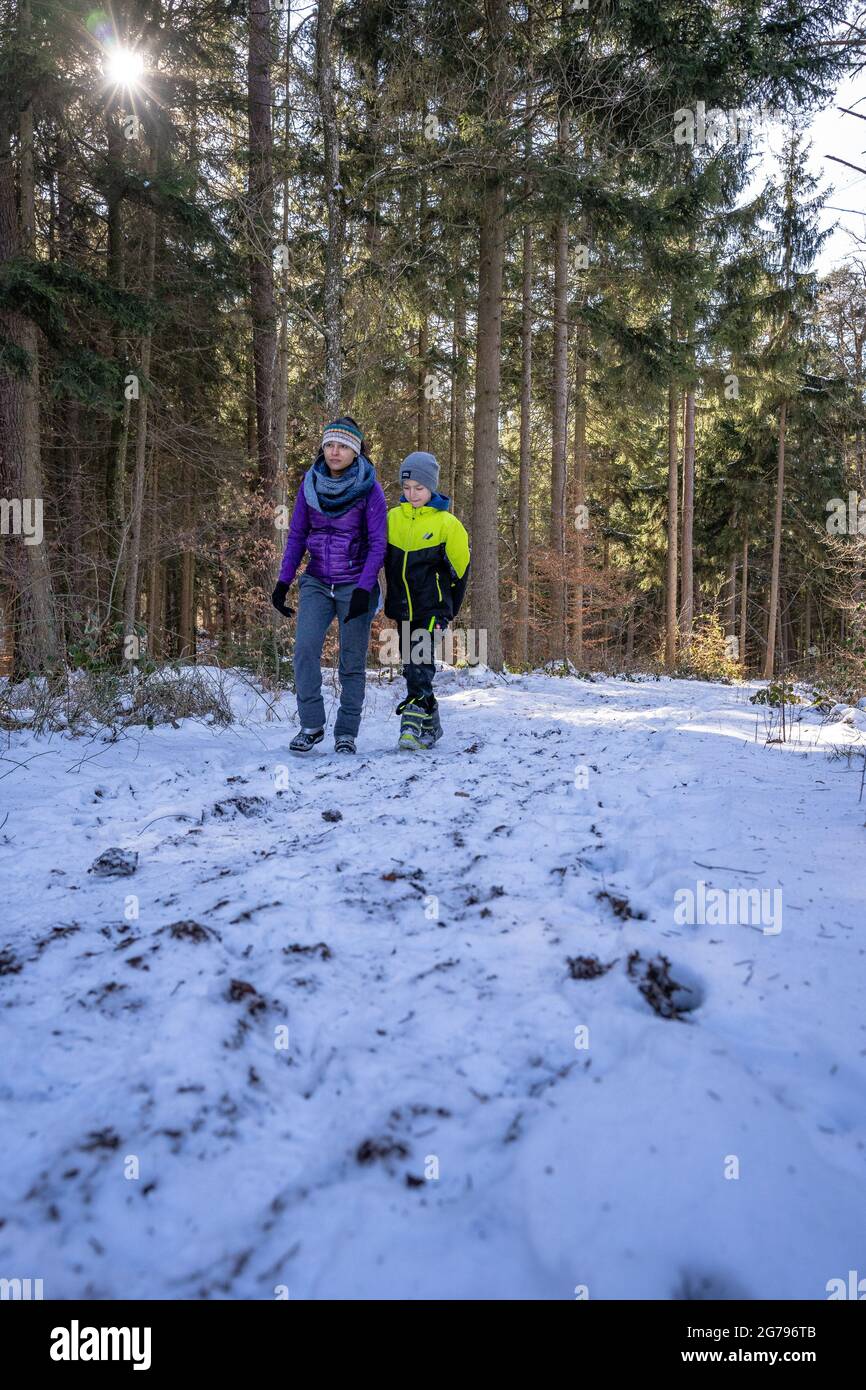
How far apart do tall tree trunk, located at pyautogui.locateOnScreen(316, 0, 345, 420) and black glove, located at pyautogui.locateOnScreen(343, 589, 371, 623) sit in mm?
4511

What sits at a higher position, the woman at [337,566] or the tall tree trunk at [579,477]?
the tall tree trunk at [579,477]

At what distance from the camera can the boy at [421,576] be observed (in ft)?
15.7

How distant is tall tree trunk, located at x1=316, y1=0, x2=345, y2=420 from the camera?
7926 millimetres

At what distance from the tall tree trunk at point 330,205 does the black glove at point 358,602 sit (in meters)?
4.51

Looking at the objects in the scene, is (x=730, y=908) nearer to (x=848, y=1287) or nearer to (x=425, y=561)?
(x=848, y=1287)

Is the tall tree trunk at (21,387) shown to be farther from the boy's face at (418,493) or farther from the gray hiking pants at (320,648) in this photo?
the boy's face at (418,493)

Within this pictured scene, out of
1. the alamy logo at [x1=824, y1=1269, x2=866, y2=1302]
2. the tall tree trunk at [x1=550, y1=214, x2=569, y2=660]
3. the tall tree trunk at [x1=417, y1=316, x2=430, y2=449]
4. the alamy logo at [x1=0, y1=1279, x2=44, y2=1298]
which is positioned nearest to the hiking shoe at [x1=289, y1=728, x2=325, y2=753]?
the alamy logo at [x1=0, y1=1279, x2=44, y2=1298]

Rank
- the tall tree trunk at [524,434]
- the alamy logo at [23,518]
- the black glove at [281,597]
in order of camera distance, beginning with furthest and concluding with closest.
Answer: the tall tree trunk at [524,434] < the alamy logo at [23,518] < the black glove at [281,597]

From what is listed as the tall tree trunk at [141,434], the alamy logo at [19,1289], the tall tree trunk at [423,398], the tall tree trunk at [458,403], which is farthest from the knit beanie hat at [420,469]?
the tall tree trunk at [423,398]

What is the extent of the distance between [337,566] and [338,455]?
73 cm

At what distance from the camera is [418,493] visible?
4766 millimetres

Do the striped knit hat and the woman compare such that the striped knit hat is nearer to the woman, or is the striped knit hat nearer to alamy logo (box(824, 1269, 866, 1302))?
the woman

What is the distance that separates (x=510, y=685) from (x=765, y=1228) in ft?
28.2
